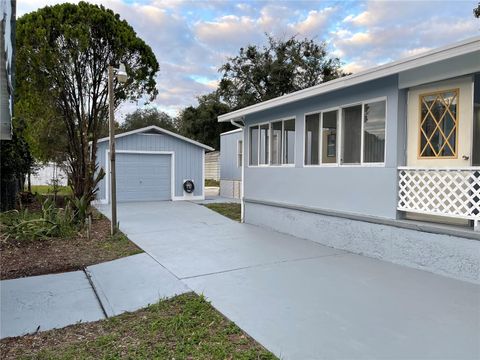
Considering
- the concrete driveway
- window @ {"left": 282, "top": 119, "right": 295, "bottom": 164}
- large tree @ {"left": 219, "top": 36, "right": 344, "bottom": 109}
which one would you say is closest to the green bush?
the concrete driveway

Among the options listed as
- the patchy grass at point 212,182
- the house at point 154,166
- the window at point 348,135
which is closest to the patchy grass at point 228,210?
the house at point 154,166

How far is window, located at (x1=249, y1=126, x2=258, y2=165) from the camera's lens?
9.65 meters

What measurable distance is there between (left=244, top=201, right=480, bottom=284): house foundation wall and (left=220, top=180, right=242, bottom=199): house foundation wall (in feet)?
24.9

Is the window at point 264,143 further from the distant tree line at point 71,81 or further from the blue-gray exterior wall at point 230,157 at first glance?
the blue-gray exterior wall at point 230,157

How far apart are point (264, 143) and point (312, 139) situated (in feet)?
6.33

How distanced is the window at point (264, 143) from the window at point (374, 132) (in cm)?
323

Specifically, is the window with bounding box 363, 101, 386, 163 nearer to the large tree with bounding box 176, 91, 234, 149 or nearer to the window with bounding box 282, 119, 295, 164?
the window with bounding box 282, 119, 295, 164

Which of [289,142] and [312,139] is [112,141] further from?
[312,139]

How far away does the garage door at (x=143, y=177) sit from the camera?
14.2 meters

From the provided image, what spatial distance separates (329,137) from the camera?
7156 millimetres

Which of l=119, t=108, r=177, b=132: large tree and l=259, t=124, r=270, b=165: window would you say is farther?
l=119, t=108, r=177, b=132: large tree

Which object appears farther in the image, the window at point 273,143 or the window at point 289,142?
the window at point 273,143

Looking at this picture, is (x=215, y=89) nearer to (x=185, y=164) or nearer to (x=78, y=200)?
(x=185, y=164)

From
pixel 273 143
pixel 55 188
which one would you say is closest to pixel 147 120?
pixel 55 188
